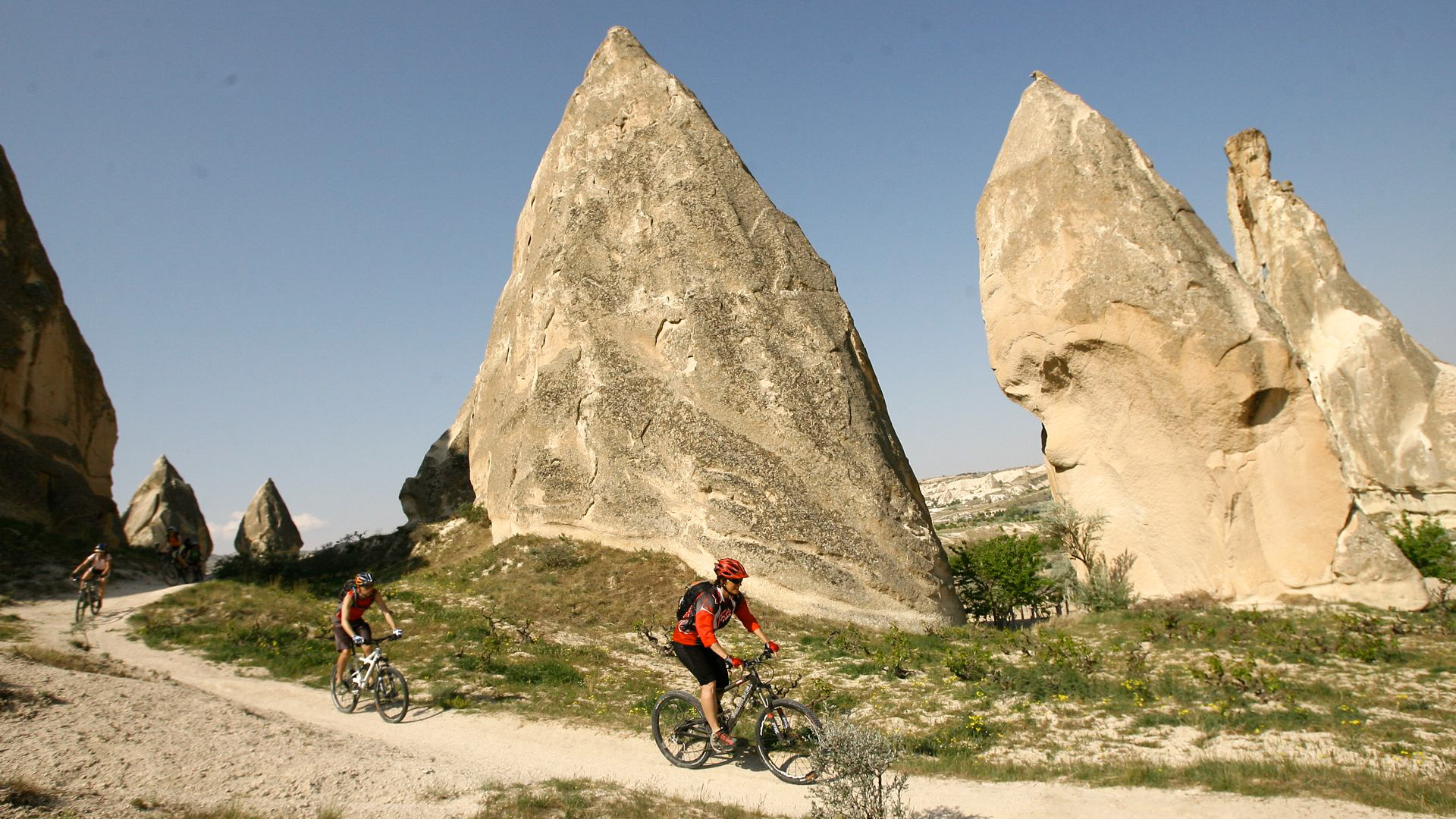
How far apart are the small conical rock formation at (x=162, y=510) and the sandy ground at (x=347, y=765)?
29751mm

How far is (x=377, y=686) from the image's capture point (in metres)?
7.23

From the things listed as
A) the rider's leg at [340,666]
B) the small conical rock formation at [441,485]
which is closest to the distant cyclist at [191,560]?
the small conical rock formation at [441,485]

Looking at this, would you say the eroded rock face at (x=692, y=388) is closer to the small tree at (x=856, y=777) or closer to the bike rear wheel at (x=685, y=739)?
the bike rear wheel at (x=685, y=739)

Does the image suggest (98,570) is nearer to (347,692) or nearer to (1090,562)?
(347,692)

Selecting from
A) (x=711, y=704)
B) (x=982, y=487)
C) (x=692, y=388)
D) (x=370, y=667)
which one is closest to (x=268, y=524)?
(x=692, y=388)

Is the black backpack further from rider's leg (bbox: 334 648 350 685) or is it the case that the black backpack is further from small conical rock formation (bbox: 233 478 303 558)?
small conical rock formation (bbox: 233 478 303 558)

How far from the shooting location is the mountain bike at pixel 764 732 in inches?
222

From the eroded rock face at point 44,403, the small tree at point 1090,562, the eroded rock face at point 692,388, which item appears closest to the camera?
the eroded rock face at point 692,388

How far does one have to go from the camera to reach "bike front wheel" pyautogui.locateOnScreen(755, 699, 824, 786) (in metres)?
5.57

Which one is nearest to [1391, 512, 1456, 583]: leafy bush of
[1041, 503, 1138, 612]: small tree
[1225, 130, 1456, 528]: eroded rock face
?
[1041, 503, 1138, 612]: small tree

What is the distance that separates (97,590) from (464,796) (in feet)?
28.6

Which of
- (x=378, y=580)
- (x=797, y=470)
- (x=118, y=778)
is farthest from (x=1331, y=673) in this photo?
(x=378, y=580)

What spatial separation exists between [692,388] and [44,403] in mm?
A: 15534

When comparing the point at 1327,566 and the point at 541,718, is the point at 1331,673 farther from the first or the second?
the point at 541,718
